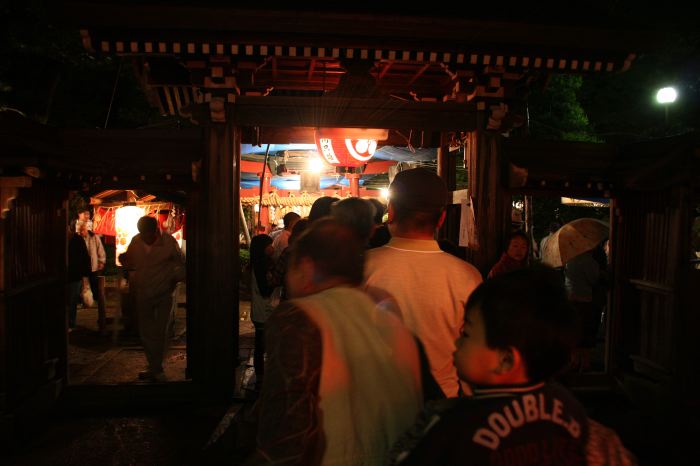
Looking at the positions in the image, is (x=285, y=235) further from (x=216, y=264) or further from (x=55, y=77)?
(x=55, y=77)

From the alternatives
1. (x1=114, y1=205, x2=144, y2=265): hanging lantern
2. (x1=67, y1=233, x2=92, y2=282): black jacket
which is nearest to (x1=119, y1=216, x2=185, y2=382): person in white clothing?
(x1=67, y1=233, x2=92, y2=282): black jacket

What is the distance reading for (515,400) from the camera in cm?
149

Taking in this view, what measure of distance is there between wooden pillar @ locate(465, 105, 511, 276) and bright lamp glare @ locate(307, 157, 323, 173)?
6.33m

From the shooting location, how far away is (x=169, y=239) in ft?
24.2

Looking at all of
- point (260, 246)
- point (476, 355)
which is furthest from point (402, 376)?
point (260, 246)

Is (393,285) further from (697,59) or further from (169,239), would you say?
(697,59)

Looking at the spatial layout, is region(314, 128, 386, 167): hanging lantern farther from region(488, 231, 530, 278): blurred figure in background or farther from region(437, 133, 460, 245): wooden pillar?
region(488, 231, 530, 278): blurred figure in background

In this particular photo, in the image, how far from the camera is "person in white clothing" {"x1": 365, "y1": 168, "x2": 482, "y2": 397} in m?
2.58

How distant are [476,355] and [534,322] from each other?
202 mm

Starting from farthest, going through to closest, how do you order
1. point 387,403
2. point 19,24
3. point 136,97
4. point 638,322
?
point 136,97 < point 19,24 < point 638,322 < point 387,403

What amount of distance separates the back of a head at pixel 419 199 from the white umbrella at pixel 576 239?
5.45 m

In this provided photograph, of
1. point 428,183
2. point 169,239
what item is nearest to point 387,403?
point 428,183

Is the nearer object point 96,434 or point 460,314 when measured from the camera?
point 460,314

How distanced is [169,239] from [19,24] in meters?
13.9
